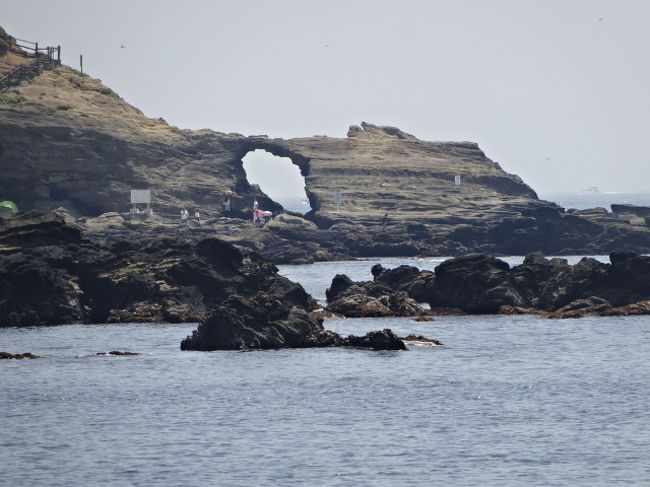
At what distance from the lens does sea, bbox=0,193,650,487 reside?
3834 cm

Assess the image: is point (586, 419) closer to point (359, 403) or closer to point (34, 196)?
point (359, 403)

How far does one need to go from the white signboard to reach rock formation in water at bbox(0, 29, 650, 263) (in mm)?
2145

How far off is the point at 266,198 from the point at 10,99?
38.4 metres

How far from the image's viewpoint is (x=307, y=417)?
46969mm

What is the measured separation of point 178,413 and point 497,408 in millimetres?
11264

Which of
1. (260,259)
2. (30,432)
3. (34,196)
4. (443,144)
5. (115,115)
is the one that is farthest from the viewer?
(443,144)

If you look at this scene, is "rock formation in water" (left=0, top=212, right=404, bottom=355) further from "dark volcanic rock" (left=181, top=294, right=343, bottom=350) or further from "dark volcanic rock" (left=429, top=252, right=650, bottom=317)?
"dark volcanic rock" (left=429, top=252, right=650, bottom=317)

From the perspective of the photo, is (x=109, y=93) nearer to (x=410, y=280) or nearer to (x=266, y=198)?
(x=266, y=198)

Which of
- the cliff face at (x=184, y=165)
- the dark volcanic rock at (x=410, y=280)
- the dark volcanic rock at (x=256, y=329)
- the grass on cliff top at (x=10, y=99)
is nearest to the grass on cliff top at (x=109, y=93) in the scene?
the cliff face at (x=184, y=165)

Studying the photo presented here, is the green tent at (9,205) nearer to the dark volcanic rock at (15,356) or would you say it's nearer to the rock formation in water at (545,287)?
the rock formation in water at (545,287)

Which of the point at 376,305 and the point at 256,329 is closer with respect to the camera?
the point at 256,329

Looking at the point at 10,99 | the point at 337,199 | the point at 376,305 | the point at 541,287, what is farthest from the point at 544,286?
the point at 10,99

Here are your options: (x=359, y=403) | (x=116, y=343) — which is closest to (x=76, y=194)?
(x=116, y=343)

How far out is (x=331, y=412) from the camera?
47875 mm
